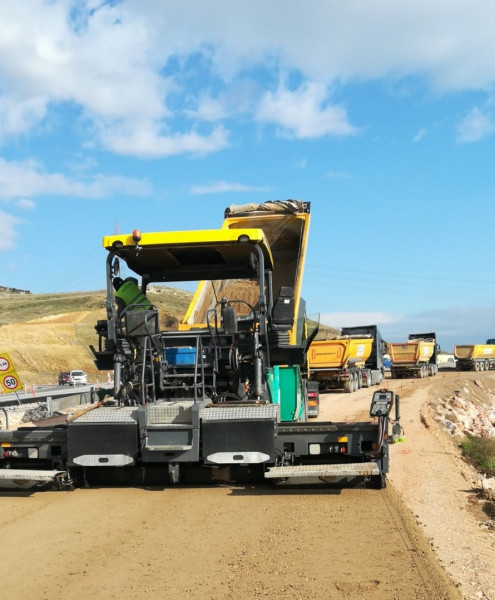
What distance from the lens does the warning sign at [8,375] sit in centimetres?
2131

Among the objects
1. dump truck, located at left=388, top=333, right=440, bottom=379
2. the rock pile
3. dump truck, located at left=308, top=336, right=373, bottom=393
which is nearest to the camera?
the rock pile

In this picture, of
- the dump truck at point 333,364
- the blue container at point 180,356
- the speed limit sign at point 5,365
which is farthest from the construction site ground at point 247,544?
the dump truck at point 333,364

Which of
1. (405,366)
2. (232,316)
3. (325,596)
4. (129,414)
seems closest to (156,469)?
(129,414)

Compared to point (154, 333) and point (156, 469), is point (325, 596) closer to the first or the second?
point (156, 469)

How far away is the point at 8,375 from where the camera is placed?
69.8ft

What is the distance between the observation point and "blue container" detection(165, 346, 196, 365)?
30.5 feet

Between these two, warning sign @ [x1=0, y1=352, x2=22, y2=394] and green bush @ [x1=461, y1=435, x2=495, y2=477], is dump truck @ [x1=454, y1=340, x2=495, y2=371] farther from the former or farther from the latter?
warning sign @ [x1=0, y1=352, x2=22, y2=394]

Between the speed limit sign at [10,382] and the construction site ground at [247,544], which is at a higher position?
the speed limit sign at [10,382]

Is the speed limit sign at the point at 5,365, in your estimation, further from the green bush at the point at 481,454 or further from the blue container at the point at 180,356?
the blue container at the point at 180,356

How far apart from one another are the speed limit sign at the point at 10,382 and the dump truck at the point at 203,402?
12.6 meters

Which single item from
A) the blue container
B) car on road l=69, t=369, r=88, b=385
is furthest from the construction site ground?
car on road l=69, t=369, r=88, b=385

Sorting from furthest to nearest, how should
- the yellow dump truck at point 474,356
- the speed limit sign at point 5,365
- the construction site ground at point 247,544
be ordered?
1. the yellow dump truck at point 474,356
2. the speed limit sign at point 5,365
3. the construction site ground at point 247,544

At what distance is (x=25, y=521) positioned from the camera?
22.9 feet

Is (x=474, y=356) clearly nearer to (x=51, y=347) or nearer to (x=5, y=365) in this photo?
(x=51, y=347)
